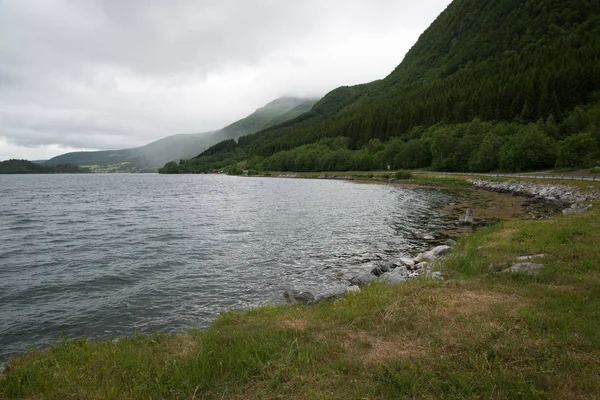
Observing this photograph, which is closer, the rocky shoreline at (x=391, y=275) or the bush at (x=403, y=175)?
the rocky shoreline at (x=391, y=275)

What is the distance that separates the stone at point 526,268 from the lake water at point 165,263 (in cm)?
736

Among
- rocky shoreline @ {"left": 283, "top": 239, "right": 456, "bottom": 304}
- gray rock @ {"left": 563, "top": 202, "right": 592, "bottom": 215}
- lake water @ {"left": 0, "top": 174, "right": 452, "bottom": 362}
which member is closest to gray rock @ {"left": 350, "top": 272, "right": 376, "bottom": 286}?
rocky shoreline @ {"left": 283, "top": 239, "right": 456, "bottom": 304}

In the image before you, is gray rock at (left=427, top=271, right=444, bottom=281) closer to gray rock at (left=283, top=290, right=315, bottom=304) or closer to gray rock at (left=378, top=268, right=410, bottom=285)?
gray rock at (left=378, top=268, right=410, bottom=285)

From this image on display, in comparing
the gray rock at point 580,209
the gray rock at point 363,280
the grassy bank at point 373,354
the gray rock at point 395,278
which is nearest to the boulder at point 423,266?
the gray rock at point 395,278

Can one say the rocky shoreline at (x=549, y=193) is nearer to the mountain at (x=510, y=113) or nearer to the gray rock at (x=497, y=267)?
the mountain at (x=510, y=113)

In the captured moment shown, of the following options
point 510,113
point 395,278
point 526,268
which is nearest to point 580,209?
point 526,268

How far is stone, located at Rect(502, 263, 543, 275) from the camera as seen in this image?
12.9m

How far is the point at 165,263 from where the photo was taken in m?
22.2

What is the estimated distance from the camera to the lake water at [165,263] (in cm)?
1427

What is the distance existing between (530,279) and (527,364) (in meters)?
6.50

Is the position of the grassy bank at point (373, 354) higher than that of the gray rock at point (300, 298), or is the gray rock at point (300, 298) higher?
the grassy bank at point (373, 354)

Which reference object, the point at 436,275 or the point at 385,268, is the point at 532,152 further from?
the point at 436,275

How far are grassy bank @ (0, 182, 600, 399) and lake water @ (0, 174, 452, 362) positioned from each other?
4.21 m

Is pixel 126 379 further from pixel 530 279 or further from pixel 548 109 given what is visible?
pixel 548 109
